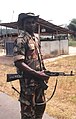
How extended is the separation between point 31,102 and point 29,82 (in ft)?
0.87

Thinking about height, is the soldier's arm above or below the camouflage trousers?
above

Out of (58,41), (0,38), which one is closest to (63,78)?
(58,41)

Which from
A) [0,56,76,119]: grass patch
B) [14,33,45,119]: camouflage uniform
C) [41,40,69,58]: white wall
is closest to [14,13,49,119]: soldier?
[14,33,45,119]: camouflage uniform

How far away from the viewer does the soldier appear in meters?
3.63

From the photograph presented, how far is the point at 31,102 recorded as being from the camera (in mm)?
3822

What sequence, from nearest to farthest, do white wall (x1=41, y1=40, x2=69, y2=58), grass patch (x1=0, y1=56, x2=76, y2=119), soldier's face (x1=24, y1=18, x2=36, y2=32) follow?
soldier's face (x1=24, y1=18, x2=36, y2=32) < grass patch (x1=0, y1=56, x2=76, y2=119) < white wall (x1=41, y1=40, x2=69, y2=58)

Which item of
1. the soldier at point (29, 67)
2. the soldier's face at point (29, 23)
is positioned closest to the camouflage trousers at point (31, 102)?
the soldier at point (29, 67)

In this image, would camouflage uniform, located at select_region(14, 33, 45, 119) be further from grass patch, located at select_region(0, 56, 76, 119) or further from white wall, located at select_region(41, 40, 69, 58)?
white wall, located at select_region(41, 40, 69, 58)

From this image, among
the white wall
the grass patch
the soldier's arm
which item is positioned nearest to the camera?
the soldier's arm

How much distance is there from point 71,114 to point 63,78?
5133mm

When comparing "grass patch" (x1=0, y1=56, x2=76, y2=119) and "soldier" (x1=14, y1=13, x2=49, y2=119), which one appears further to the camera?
"grass patch" (x1=0, y1=56, x2=76, y2=119)

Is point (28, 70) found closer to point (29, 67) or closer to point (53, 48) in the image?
point (29, 67)

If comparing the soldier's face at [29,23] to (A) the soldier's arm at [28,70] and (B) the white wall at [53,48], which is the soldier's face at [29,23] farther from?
(B) the white wall at [53,48]

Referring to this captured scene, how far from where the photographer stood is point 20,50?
3.64 m
